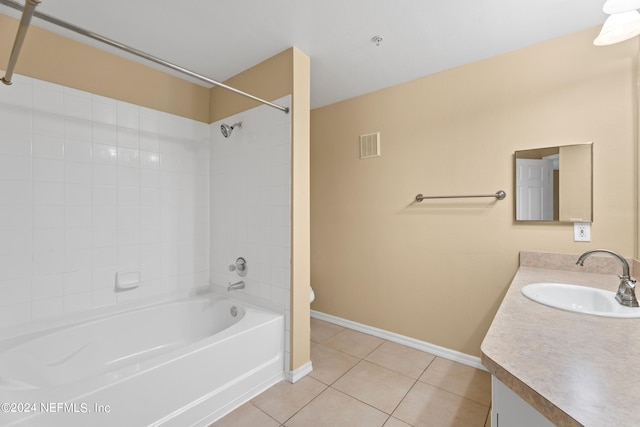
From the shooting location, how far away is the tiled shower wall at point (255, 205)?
202cm

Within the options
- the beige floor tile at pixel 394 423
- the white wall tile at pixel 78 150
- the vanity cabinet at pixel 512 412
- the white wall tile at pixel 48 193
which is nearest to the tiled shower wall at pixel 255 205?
the beige floor tile at pixel 394 423

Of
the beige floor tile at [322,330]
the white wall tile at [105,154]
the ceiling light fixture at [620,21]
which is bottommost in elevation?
the beige floor tile at [322,330]

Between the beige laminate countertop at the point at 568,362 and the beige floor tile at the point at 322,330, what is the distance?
1.81 meters

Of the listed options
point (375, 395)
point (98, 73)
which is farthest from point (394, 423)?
point (98, 73)

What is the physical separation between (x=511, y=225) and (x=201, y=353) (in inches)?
83.8

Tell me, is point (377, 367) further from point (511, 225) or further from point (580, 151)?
point (580, 151)

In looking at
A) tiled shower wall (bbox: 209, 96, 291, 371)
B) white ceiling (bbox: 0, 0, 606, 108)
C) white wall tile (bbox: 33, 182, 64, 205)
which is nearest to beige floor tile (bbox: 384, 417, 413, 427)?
tiled shower wall (bbox: 209, 96, 291, 371)

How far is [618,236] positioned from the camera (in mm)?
1627

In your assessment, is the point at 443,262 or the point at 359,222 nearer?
the point at 443,262

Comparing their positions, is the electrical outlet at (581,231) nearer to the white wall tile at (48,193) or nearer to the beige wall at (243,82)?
the beige wall at (243,82)

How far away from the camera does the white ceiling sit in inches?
62.0

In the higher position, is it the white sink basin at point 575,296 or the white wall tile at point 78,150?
the white wall tile at point 78,150

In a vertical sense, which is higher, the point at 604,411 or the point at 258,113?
the point at 258,113

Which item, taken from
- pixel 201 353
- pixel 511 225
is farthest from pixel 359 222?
pixel 201 353
